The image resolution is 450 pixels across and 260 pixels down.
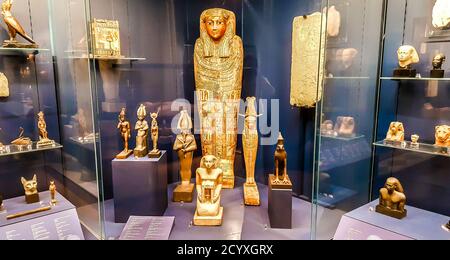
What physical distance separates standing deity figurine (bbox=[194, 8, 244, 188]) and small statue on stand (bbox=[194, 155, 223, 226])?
1.05 meters

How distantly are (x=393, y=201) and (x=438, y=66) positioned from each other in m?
1.16

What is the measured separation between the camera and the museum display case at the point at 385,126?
102 inches

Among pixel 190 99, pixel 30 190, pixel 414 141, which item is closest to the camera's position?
pixel 414 141

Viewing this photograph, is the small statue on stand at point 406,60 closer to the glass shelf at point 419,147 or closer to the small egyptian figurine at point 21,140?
the glass shelf at point 419,147

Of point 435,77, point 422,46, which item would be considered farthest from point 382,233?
point 422,46

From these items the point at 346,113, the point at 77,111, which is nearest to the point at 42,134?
the point at 77,111

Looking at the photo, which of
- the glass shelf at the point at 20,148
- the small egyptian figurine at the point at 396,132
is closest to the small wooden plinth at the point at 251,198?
the small egyptian figurine at the point at 396,132

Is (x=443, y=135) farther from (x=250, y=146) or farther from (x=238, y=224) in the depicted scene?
(x=250, y=146)

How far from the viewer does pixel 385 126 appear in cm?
311

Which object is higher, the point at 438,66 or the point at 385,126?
the point at 438,66

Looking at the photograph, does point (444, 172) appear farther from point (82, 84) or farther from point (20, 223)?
point (20, 223)

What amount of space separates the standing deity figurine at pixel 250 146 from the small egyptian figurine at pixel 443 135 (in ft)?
6.61
